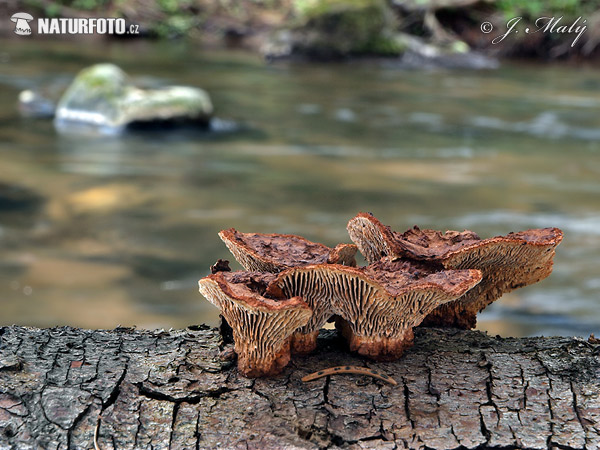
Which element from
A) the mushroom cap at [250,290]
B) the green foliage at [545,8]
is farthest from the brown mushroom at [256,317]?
the green foliage at [545,8]

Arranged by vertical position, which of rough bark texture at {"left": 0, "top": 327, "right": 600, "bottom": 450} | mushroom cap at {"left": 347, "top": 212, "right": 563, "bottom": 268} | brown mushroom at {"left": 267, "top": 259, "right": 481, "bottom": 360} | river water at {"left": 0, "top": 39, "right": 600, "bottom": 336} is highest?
mushroom cap at {"left": 347, "top": 212, "right": 563, "bottom": 268}

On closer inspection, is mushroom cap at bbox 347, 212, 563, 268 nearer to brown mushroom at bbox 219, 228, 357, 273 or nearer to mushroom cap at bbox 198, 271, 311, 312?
brown mushroom at bbox 219, 228, 357, 273

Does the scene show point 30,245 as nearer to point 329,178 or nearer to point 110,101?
point 329,178

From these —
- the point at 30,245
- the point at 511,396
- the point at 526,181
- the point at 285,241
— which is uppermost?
the point at 285,241

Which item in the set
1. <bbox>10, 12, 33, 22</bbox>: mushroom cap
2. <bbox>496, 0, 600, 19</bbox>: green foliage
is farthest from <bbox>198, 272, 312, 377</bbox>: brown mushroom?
<bbox>10, 12, 33, 22</bbox>: mushroom cap

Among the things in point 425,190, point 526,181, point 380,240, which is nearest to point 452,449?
point 380,240
